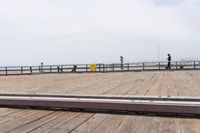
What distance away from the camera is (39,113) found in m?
4.79

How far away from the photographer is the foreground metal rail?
4371 mm

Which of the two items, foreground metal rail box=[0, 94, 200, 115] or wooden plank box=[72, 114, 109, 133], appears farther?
foreground metal rail box=[0, 94, 200, 115]

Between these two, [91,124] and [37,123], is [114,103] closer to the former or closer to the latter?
[91,124]

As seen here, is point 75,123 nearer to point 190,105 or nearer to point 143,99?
point 143,99

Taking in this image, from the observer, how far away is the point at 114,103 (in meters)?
4.70

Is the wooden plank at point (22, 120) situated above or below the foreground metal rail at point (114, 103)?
below

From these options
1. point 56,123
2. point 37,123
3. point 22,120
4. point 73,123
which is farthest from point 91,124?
point 22,120

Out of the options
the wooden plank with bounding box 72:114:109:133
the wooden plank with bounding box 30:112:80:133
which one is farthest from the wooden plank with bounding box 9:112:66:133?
the wooden plank with bounding box 72:114:109:133

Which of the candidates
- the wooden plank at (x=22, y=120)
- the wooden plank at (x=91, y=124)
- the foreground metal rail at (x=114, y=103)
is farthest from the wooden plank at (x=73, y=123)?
the wooden plank at (x=22, y=120)

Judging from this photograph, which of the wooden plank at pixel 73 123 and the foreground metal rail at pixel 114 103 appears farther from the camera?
the foreground metal rail at pixel 114 103

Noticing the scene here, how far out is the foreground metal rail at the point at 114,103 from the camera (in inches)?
172

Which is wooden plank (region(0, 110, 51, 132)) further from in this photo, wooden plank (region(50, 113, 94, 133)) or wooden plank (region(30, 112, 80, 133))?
wooden plank (region(50, 113, 94, 133))

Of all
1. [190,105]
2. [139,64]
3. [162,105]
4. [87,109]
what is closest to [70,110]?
[87,109]

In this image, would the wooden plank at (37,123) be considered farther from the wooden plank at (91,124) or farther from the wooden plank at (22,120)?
the wooden plank at (91,124)
